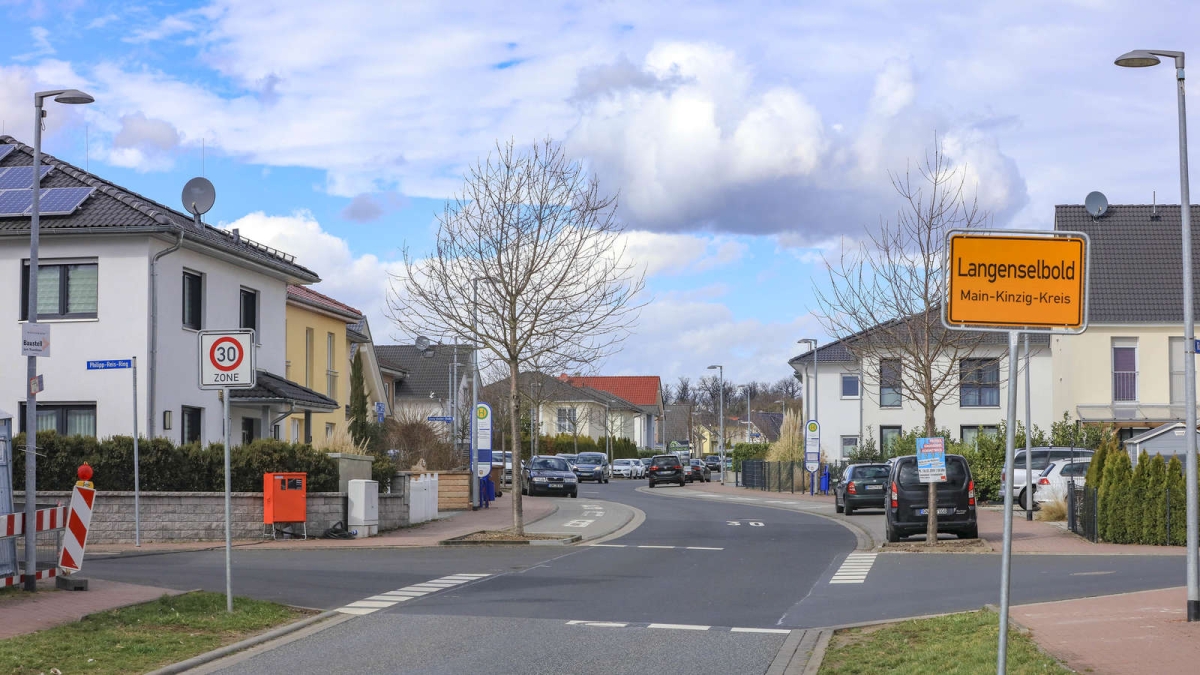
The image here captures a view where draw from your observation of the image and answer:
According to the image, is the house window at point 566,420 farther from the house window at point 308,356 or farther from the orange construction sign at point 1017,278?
the orange construction sign at point 1017,278

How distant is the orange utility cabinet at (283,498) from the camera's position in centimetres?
2341

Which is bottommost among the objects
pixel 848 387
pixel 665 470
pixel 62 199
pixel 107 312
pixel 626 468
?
pixel 626 468

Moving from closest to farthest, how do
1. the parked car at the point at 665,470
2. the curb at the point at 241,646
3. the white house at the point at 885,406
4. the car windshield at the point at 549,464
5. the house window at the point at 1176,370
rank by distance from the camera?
the curb at the point at 241,646 < the house window at the point at 1176,370 < the car windshield at the point at 549,464 < the white house at the point at 885,406 < the parked car at the point at 665,470


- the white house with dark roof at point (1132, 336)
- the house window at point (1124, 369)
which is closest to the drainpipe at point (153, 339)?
the white house with dark roof at point (1132, 336)

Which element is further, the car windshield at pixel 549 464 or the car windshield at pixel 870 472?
the car windshield at pixel 549 464

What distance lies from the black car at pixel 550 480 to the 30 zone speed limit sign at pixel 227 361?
3401 centimetres

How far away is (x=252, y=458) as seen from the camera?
24.4 metres

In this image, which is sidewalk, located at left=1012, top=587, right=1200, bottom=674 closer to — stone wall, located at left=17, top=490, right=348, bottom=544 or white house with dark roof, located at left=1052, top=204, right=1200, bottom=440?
stone wall, located at left=17, top=490, right=348, bottom=544

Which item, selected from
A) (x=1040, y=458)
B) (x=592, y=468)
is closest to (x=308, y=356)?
(x=1040, y=458)

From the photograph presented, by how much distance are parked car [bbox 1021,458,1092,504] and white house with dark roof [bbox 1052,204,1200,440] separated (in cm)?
1260

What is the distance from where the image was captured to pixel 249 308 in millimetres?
31359

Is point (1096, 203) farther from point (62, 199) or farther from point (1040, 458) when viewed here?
point (62, 199)

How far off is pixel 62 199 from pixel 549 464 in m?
24.5

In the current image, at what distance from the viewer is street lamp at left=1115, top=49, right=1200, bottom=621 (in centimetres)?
1202
